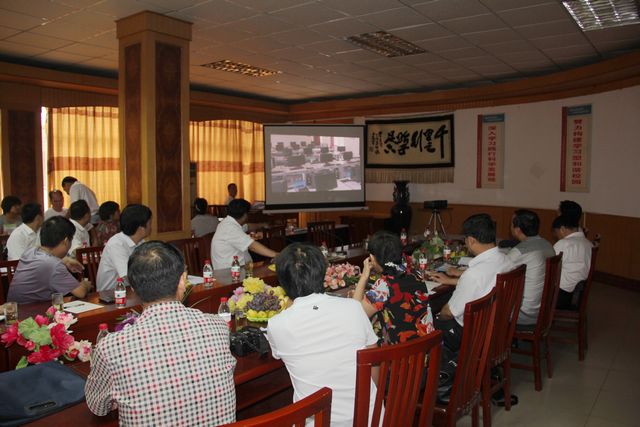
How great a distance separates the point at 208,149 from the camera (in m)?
9.51

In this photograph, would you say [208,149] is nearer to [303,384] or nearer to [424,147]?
[424,147]

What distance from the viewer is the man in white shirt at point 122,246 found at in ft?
10.9

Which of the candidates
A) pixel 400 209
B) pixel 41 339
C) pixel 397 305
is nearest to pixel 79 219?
pixel 41 339

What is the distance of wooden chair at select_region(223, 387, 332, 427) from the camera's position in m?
1.08

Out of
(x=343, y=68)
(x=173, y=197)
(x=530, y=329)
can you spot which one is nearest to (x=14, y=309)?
(x=173, y=197)

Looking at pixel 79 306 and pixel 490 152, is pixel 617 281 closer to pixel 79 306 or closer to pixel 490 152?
pixel 490 152

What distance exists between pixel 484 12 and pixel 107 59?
459cm

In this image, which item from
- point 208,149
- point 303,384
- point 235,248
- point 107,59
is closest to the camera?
point 303,384

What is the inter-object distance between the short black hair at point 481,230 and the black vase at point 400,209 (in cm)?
578

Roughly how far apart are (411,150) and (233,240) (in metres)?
5.92

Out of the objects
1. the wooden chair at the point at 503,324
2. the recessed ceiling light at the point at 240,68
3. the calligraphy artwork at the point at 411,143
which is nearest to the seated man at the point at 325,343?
the wooden chair at the point at 503,324

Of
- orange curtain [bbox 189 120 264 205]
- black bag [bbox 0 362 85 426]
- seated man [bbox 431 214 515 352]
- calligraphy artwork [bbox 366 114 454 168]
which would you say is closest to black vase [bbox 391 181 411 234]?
calligraphy artwork [bbox 366 114 454 168]

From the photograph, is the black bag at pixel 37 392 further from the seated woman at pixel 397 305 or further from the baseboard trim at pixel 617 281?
the baseboard trim at pixel 617 281

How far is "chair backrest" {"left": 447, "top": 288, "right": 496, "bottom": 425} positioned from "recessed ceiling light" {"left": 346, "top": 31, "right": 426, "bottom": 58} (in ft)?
12.4
